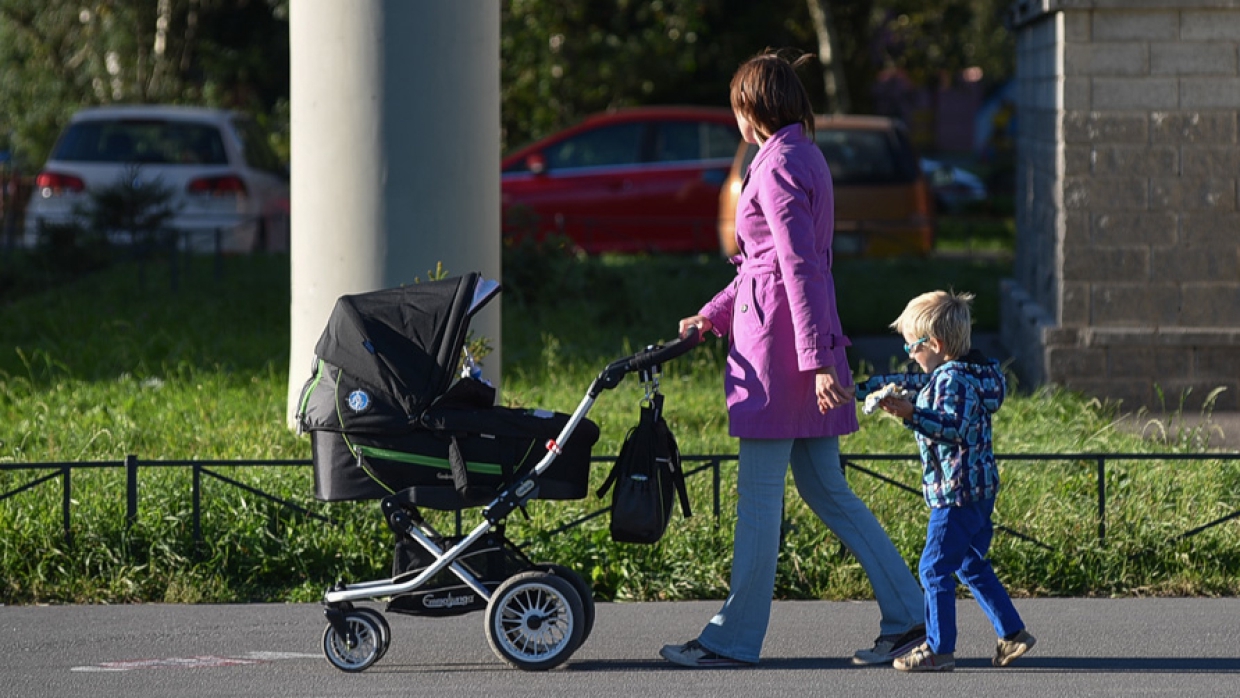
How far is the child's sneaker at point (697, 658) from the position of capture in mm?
5453

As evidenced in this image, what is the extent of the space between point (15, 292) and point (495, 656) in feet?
28.5

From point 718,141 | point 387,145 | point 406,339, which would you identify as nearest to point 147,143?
point 718,141

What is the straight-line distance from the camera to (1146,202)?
9.55m

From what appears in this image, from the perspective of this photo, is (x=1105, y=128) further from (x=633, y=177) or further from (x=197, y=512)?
(x=633, y=177)

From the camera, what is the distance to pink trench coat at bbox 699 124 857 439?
511 centimetres

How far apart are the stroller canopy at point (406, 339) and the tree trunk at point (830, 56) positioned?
18.5 meters

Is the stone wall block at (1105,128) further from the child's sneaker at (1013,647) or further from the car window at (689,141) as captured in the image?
the car window at (689,141)

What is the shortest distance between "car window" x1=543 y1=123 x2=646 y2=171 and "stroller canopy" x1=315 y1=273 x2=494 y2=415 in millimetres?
12424

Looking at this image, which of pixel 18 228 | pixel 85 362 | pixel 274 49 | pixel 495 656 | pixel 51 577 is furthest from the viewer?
pixel 274 49

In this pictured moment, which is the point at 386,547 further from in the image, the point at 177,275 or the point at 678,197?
the point at 678,197

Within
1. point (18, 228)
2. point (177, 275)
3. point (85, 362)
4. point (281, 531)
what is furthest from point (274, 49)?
A: point (281, 531)

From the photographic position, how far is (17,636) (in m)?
5.95

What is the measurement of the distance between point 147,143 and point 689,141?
17.5ft

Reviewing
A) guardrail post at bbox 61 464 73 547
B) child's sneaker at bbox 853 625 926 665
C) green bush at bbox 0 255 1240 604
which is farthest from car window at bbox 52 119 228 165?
child's sneaker at bbox 853 625 926 665
